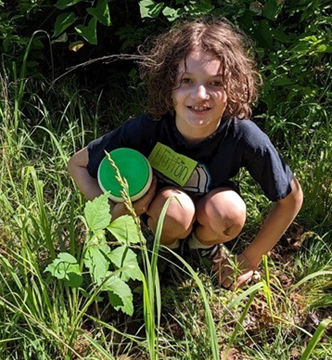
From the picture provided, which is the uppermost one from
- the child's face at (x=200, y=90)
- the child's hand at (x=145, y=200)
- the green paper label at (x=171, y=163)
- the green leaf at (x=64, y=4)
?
the child's face at (x=200, y=90)

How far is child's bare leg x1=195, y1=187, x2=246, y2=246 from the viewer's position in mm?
2178

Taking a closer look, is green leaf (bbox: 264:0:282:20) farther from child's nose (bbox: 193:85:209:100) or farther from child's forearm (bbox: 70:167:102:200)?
child's forearm (bbox: 70:167:102:200)

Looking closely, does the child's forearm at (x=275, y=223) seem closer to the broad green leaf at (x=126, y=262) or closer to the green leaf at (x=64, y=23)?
the broad green leaf at (x=126, y=262)

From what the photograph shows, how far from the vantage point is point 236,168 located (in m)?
2.29

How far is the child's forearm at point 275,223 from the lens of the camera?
7.36 feet

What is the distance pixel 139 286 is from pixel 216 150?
544 millimetres

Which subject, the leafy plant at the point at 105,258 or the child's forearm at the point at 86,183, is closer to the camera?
the leafy plant at the point at 105,258

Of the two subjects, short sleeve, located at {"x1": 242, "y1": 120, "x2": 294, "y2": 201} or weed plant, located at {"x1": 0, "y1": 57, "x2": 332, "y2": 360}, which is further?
short sleeve, located at {"x1": 242, "y1": 120, "x2": 294, "y2": 201}

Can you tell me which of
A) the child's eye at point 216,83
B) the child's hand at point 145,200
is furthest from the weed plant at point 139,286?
the child's eye at point 216,83

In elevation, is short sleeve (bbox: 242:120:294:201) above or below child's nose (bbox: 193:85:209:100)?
below

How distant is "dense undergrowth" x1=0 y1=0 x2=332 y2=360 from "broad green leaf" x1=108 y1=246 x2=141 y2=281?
0.22 feet

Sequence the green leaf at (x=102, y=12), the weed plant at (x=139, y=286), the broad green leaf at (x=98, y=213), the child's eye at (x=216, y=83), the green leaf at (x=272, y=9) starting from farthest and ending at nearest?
the green leaf at (x=102, y=12), the green leaf at (x=272, y=9), the child's eye at (x=216, y=83), the weed plant at (x=139, y=286), the broad green leaf at (x=98, y=213)

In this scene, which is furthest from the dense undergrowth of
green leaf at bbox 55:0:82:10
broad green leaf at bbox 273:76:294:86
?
green leaf at bbox 55:0:82:10

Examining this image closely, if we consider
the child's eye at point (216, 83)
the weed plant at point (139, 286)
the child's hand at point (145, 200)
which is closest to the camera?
the weed plant at point (139, 286)
